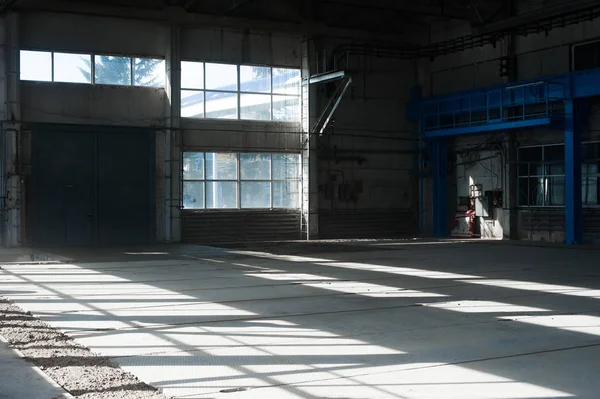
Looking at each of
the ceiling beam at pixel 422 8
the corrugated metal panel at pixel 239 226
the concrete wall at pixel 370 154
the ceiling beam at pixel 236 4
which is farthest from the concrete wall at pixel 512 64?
the ceiling beam at pixel 236 4

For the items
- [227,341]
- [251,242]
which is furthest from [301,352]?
[251,242]

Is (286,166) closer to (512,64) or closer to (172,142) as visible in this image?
(172,142)

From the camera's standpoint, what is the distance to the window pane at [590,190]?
2309 centimetres

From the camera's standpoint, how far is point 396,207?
28453 mm

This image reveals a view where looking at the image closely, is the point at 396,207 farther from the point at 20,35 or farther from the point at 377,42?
the point at 20,35

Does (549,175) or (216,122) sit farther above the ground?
(216,122)

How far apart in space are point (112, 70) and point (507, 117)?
13.7 metres

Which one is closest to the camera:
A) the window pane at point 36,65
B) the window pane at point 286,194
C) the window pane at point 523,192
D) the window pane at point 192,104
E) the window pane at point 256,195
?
the window pane at point 36,65

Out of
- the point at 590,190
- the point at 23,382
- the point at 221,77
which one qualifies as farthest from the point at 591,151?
the point at 23,382

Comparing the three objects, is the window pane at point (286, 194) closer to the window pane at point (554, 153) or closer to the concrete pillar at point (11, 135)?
the concrete pillar at point (11, 135)

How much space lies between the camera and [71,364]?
6609 millimetres

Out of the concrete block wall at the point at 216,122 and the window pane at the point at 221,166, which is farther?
the window pane at the point at 221,166

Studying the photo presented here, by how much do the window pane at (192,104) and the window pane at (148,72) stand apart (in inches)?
34.9

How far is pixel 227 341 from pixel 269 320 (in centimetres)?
140
